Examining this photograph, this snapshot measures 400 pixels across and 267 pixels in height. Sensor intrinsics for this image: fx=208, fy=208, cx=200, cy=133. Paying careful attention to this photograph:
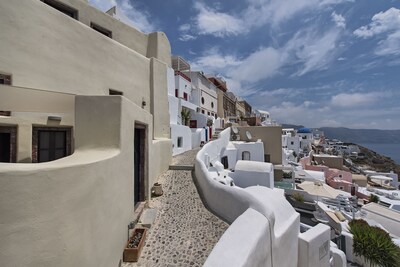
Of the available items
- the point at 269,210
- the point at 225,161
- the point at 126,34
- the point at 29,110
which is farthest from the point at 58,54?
the point at 225,161

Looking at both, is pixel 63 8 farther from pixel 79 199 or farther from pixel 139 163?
pixel 79 199

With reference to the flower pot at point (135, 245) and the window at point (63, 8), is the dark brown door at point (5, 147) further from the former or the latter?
the window at point (63, 8)

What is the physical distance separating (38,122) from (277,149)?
2258 centimetres

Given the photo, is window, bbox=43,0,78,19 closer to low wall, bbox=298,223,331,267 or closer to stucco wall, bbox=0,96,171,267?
stucco wall, bbox=0,96,171,267

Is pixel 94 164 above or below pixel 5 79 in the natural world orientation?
below

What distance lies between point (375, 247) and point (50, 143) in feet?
54.9

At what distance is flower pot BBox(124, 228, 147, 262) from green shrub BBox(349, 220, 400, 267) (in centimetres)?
1255

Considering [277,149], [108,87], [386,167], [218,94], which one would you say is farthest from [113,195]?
[386,167]

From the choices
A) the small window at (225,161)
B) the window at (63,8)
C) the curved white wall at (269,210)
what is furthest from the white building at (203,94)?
the curved white wall at (269,210)

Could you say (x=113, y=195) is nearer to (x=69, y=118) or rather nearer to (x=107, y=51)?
(x=69, y=118)

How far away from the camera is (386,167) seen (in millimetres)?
72500

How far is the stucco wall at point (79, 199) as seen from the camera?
3.44 meters

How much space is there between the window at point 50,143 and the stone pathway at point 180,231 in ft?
13.6

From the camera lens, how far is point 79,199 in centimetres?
430
